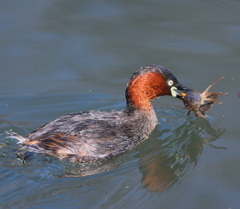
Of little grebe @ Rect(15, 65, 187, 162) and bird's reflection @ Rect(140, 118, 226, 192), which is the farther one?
little grebe @ Rect(15, 65, 187, 162)

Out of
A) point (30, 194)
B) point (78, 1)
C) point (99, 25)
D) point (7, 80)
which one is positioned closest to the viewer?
point (30, 194)

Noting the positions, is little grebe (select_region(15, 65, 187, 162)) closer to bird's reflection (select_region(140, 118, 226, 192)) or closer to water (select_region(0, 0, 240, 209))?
water (select_region(0, 0, 240, 209))

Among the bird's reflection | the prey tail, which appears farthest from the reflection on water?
the prey tail

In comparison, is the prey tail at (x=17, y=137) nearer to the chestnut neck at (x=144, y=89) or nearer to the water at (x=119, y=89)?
the water at (x=119, y=89)

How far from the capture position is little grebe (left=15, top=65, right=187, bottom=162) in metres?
5.92

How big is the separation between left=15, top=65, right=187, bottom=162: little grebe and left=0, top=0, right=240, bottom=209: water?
16 cm

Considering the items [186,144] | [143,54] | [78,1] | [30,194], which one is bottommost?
[30,194]

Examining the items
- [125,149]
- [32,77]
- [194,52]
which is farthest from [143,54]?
[125,149]

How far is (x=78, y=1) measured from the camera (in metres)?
9.72

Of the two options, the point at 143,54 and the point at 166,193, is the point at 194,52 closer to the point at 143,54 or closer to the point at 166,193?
the point at 143,54

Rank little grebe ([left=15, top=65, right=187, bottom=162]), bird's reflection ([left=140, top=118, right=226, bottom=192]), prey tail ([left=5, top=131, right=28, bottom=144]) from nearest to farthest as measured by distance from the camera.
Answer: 1. bird's reflection ([left=140, top=118, right=226, bottom=192])
2. little grebe ([left=15, top=65, right=187, bottom=162])
3. prey tail ([left=5, top=131, right=28, bottom=144])

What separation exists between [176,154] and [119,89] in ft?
5.84

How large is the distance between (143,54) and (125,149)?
259 cm

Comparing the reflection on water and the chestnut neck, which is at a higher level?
the chestnut neck
